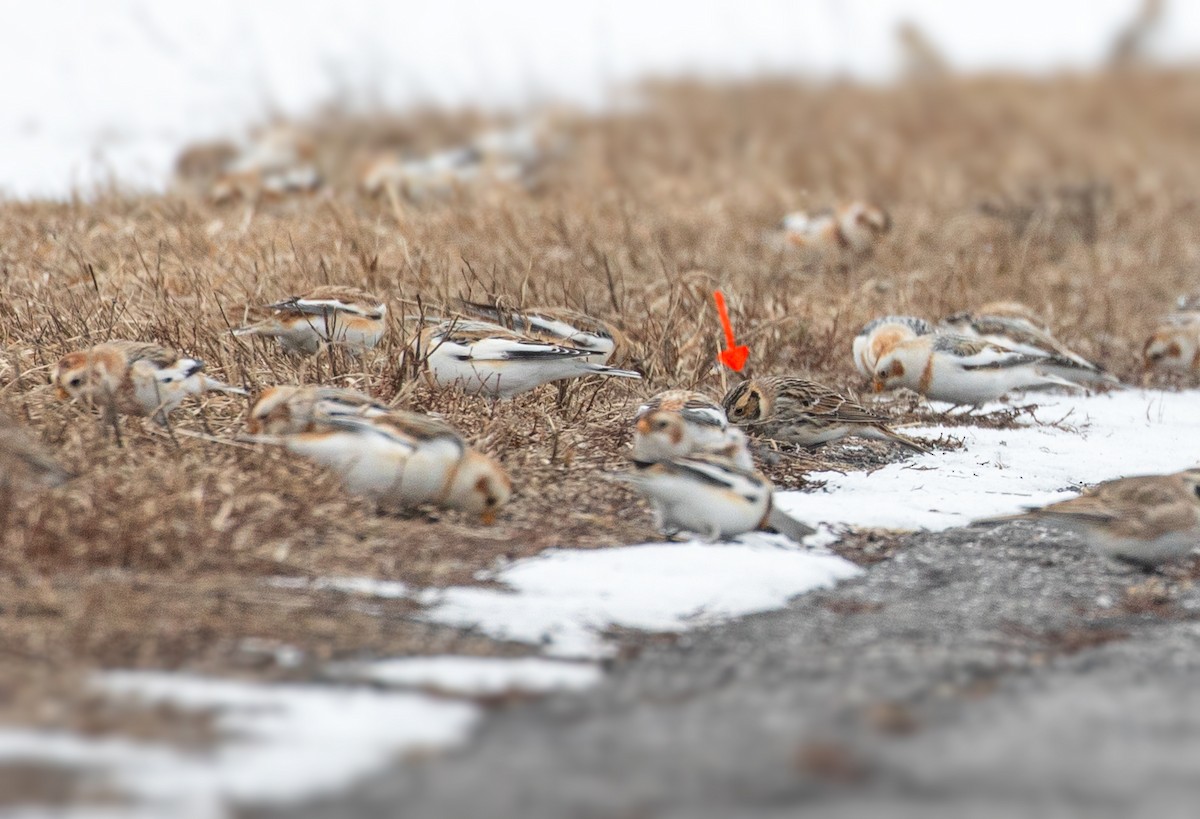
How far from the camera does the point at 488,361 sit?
5.81 meters

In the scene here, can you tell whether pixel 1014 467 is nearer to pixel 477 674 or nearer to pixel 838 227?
pixel 477 674

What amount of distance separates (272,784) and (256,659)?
0.79m

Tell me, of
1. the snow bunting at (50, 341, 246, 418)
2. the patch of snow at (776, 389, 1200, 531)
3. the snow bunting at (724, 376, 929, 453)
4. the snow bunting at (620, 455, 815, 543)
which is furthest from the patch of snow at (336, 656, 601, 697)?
the snow bunting at (724, 376, 929, 453)

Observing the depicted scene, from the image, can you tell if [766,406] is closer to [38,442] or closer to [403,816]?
[38,442]

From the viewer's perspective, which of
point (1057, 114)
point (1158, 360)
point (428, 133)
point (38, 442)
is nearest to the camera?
point (38, 442)

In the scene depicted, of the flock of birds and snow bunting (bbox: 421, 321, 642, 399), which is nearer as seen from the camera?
the flock of birds

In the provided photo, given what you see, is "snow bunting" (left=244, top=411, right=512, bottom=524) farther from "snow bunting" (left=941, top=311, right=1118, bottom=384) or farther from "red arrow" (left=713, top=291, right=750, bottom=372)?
"snow bunting" (left=941, top=311, right=1118, bottom=384)

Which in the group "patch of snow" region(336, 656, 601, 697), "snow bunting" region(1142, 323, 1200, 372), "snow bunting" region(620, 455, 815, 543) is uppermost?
"patch of snow" region(336, 656, 601, 697)

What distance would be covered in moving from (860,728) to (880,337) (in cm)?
437

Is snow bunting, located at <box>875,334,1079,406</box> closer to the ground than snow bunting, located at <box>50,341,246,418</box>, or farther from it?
closer to the ground

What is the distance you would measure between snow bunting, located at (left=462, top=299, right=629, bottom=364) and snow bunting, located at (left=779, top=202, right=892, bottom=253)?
167 inches

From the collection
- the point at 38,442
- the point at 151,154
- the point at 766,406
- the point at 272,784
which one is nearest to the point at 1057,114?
the point at 151,154

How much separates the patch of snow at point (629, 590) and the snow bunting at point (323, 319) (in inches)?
78.1

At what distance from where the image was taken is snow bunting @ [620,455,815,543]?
481cm
